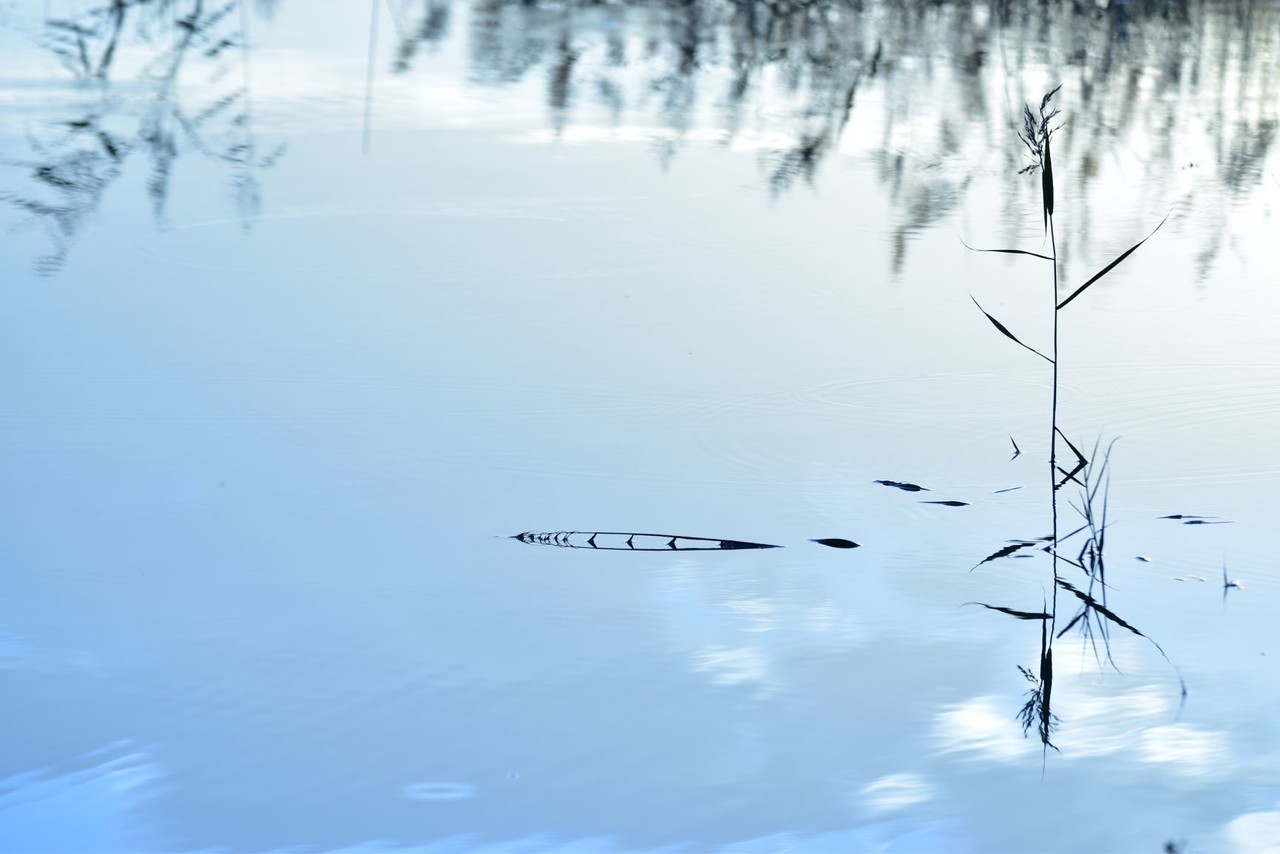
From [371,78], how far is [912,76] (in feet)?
5.32

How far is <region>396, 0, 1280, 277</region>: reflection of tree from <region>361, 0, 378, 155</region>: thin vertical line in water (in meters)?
0.09

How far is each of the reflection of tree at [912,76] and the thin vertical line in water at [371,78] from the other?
9 centimetres

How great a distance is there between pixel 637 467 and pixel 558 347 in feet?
1.58

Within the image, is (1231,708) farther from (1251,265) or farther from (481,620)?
(1251,265)

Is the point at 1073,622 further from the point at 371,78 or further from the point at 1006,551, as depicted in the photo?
the point at 371,78

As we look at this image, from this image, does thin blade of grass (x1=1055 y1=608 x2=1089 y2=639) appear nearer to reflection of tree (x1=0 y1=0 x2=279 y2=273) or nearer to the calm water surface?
the calm water surface

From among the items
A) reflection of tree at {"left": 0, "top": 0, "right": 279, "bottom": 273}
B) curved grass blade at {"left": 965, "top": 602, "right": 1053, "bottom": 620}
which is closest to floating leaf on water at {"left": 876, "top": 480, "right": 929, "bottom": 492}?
curved grass blade at {"left": 965, "top": 602, "right": 1053, "bottom": 620}

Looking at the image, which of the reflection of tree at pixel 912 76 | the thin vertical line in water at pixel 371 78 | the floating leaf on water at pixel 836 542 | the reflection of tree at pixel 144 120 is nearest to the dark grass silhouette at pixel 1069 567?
the floating leaf on water at pixel 836 542

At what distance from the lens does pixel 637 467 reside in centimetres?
214

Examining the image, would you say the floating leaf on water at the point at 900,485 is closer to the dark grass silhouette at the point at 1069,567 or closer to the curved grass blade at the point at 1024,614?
the dark grass silhouette at the point at 1069,567

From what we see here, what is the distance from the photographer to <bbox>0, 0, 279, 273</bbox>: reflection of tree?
10.5 feet

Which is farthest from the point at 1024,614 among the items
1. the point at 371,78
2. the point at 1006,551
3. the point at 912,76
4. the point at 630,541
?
the point at 912,76

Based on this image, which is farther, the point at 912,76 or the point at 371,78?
the point at 912,76

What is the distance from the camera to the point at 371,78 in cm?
434
